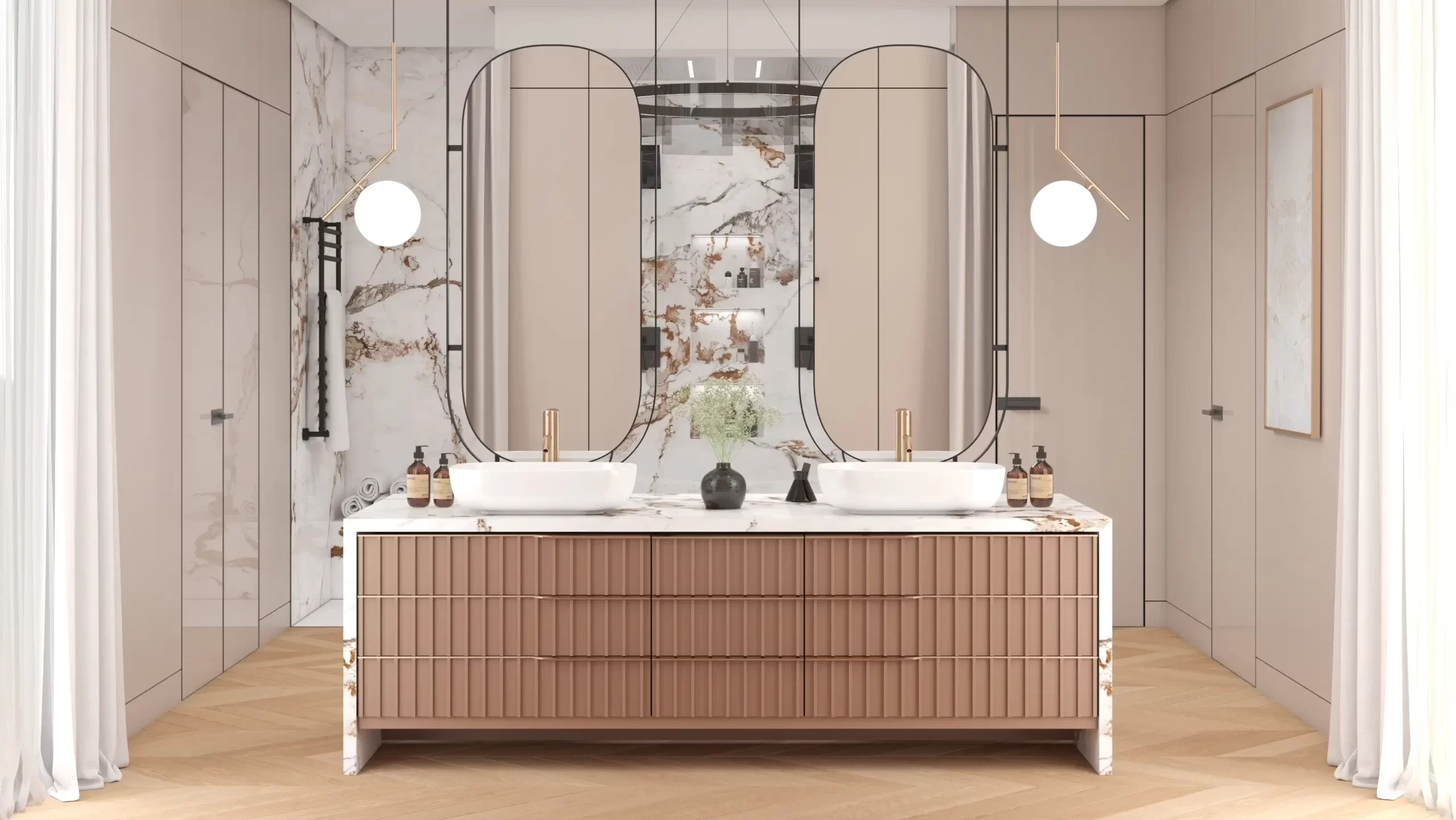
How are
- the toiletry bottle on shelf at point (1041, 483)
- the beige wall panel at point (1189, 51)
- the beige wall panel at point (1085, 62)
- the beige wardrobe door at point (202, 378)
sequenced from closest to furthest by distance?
1. the toiletry bottle on shelf at point (1041, 483)
2. the beige wardrobe door at point (202, 378)
3. the beige wall panel at point (1189, 51)
4. the beige wall panel at point (1085, 62)

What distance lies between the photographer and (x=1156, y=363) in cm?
481

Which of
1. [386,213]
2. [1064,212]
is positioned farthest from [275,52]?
[1064,212]

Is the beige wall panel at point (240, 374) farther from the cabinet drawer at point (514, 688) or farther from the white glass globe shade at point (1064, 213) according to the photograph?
the white glass globe shade at point (1064, 213)

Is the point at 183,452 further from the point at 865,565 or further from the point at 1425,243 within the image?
the point at 1425,243

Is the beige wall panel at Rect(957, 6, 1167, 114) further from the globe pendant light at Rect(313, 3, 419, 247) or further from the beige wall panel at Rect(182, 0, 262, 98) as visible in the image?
the beige wall panel at Rect(182, 0, 262, 98)

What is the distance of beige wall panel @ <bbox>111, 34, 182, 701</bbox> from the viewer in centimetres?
348

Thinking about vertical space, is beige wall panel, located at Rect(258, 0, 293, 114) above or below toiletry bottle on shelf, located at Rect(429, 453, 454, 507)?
above

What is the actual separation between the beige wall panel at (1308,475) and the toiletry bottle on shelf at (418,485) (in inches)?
107

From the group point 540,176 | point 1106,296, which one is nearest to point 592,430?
point 540,176

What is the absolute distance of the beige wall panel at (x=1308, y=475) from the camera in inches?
136

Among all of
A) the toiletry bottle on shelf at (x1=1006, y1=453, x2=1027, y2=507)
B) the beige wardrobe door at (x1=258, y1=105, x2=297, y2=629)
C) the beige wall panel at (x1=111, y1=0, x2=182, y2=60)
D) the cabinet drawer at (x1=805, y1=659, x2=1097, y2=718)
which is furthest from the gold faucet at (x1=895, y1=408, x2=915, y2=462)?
the beige wall panel at (x1=111, y1=0, x2=182, y2=60)

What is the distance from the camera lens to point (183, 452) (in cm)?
386

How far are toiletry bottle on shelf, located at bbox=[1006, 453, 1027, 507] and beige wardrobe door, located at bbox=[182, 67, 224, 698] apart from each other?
8.98ft

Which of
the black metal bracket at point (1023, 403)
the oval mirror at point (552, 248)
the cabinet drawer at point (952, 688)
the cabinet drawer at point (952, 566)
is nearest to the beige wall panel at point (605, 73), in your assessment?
the oval mirror at point (552, 248)
